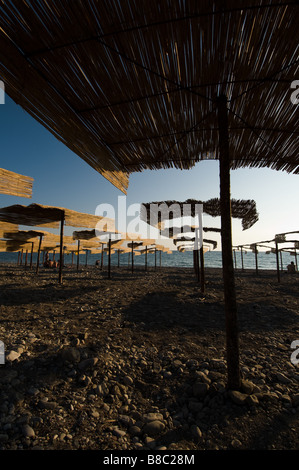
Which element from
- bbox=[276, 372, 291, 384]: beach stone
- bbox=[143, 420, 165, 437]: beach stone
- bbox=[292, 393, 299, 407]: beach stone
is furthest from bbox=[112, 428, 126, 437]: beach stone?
bbox=[276, 372, 291, 384]: beach stone

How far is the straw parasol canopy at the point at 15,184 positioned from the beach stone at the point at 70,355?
3794mm

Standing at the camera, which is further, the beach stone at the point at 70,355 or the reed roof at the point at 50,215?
the reed roof at the point at 50,215

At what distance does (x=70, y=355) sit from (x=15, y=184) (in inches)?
161

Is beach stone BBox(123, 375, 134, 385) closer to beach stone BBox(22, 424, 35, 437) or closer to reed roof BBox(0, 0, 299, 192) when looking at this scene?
beach stone BBox(22, 424, 35, 437)

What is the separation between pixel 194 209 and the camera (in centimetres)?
834

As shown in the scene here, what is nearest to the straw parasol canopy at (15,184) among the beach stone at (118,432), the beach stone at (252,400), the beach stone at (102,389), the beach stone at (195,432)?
the beach stone at (102,389)

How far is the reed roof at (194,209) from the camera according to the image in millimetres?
6289

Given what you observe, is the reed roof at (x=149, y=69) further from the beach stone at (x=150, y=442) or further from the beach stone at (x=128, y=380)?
the beach stone at (x=150, y=442)

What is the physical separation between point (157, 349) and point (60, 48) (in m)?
4.77

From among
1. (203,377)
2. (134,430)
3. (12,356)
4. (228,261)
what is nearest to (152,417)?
(134,430)

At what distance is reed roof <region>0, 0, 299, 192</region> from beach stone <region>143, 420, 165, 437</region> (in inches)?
131
